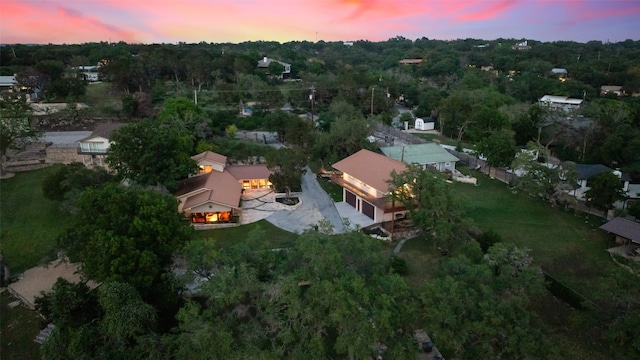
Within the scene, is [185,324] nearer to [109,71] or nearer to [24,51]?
[109,71]

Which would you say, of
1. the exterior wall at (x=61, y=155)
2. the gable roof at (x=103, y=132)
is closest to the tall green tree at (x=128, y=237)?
the gable roof at (x=103, y=132)

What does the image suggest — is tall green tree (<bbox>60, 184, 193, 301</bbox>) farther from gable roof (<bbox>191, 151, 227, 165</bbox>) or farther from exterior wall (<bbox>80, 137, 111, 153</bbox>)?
exterior wall (<bbox>80, 137, 111, 153</bbox>)

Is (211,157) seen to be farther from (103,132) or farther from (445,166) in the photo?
(445,166)

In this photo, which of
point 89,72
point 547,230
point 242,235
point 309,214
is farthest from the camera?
point 89,72

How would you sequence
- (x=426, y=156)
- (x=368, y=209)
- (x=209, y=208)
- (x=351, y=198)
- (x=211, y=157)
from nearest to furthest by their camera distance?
(x=209, y=208)
(x=368, y=209)
(x=351, y=198)
(x=211, y=157)
(x=426, y=156)

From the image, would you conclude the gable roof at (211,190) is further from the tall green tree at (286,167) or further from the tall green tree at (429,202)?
the tall green tree at (429,202)

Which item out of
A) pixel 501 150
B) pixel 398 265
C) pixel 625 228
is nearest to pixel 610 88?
pixel 501 150

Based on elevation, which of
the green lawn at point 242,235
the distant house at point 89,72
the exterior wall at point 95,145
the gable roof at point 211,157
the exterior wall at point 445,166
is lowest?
the green lawn at point 242,235
